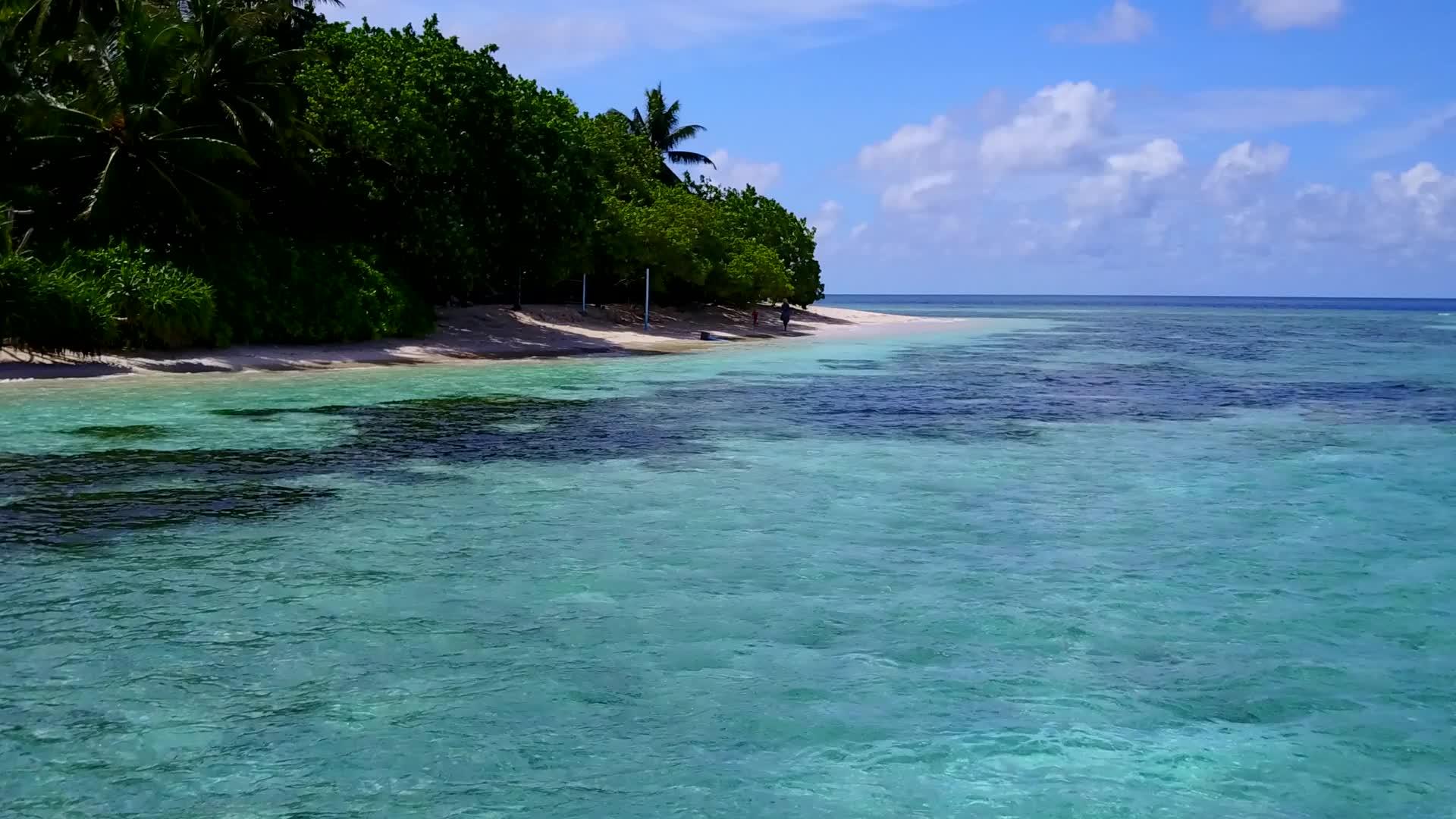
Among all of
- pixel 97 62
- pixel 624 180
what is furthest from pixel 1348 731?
pixel 624 180

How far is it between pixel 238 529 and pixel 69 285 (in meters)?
18.1

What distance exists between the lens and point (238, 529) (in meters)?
10.8

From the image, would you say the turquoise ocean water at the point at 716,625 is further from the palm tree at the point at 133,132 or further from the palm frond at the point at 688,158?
the palm frond at the point at 688,158

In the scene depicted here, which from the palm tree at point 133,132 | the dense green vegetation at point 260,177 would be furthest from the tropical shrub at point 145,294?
the palm tree at point 133,132

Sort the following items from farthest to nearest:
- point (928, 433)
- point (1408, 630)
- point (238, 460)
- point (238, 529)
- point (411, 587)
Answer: point (928, 433)
point (238, 460)
point (238, 529)
point (411, 587)
point (1408, 630)

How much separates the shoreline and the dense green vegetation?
606mm

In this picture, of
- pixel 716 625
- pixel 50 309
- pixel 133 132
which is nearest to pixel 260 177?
pixel 133 132

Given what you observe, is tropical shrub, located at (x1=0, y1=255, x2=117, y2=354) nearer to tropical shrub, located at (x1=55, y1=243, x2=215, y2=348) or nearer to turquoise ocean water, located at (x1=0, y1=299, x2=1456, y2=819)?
tropical shrub, located at (x1=55, y1=243, x2=215, y2=348)

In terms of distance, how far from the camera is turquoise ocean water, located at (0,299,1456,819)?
546 cm

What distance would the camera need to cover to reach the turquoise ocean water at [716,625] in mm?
5457

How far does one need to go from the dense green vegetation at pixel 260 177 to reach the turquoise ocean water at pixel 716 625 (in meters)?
11.3

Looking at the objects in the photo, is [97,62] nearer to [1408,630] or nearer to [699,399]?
[699,399]

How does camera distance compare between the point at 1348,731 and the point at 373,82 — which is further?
the point at 373,82

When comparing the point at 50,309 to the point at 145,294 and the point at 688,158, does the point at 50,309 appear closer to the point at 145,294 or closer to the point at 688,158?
the point at 145,294
